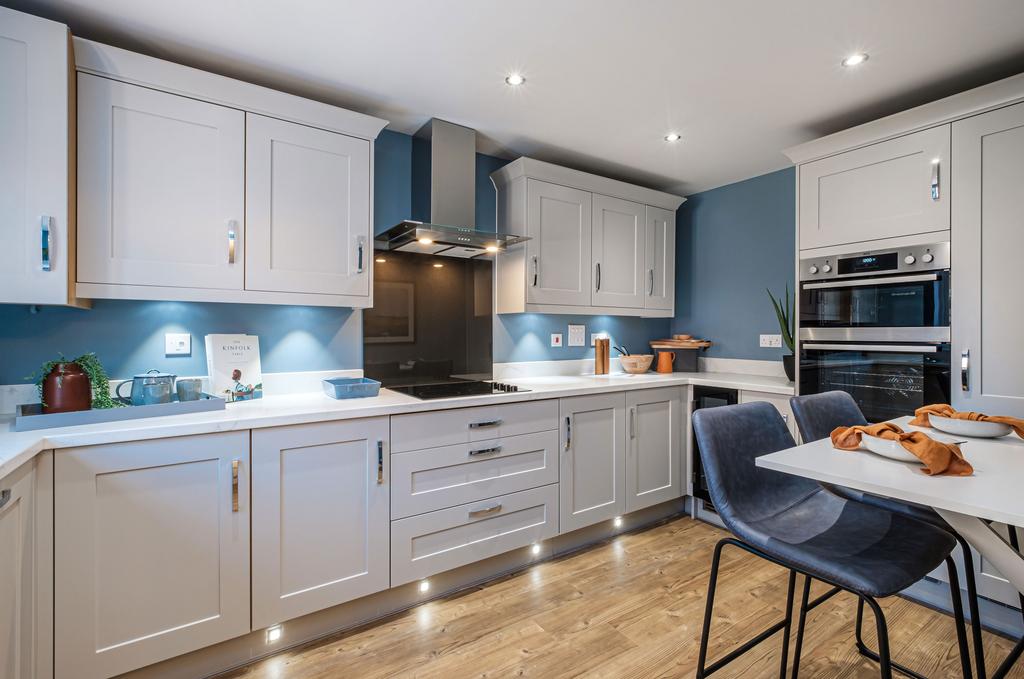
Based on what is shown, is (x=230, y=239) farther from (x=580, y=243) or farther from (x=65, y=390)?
(x=580, y=243)

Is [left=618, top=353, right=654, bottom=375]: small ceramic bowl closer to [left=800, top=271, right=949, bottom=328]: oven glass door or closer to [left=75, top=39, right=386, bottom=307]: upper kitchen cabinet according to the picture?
[left=800, top=271, right=949, bottom=328]: oven glass door

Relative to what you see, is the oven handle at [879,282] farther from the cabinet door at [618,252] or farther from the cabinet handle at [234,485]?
the cabinet handle at [234,485]

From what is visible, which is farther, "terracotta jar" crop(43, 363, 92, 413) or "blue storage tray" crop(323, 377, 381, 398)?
"blue storage tray" crop(323, 377, 381, 398)

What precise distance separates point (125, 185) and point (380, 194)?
3.73 ft

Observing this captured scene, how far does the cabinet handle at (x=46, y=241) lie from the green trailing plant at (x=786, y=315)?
354 cm

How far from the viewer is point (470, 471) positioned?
2318 millimetres

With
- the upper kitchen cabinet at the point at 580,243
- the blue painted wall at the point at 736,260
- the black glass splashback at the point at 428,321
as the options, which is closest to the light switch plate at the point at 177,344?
the black glass splashback at the point at 428,321

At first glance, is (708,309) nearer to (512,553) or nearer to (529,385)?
(529,385)

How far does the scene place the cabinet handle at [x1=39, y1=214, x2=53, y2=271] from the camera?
163cm

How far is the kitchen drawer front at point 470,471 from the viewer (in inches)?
83.9

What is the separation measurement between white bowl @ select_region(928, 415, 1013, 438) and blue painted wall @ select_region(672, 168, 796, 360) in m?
1.90

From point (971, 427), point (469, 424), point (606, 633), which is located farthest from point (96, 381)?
point (971, 427)

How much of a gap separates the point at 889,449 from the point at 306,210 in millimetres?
2267

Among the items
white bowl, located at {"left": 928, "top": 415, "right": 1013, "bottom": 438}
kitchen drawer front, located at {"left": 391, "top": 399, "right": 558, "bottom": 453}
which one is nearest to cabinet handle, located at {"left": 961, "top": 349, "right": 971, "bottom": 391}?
white bowl, located at {"left": 928, "top": 415, "right": 1013, "bottom": 438}
